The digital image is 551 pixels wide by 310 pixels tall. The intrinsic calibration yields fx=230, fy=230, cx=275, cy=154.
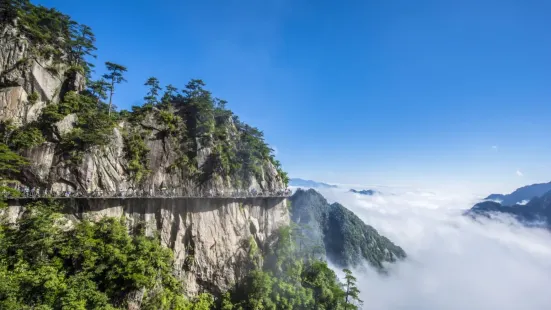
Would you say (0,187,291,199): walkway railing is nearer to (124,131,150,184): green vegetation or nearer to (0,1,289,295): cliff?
(0,1,289,295): cliff

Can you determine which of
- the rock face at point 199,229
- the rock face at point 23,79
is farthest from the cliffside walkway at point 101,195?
the rock face at point 23,79

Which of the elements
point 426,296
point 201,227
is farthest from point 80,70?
point 426,296

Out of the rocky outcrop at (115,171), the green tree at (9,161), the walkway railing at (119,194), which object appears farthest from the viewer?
the rocky outcrop at (115,171)

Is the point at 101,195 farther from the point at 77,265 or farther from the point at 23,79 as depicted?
the point at 23,79

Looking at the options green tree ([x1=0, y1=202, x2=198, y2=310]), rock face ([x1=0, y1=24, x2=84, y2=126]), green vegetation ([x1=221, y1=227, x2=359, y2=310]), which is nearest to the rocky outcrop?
green tree ([x1=0, y1=202, x2=198, y2=310])

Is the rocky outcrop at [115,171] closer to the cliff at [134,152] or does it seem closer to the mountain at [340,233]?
the cliff at [134,152]

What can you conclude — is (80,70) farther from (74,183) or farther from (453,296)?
(453,296)
